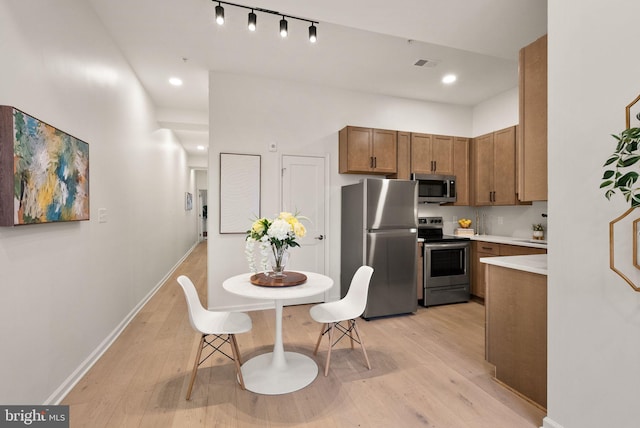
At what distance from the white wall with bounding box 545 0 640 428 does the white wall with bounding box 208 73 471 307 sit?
2726 mm

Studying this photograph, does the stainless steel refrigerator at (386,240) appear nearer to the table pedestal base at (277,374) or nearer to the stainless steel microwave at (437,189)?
the stainless steel microwave at (437,189)

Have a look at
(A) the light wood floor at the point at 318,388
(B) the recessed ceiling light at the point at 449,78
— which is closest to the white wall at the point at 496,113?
(B) the recessed ceiling light at the point at 449,78

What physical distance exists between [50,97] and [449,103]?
4966mm

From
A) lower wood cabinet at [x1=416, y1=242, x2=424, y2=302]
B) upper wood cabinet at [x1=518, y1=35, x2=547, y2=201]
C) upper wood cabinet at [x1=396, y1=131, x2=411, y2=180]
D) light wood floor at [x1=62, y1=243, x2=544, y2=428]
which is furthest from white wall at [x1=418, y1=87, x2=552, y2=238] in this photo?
upper wood cabinet at [x1=518, y1=35, x2=547, y2=201]

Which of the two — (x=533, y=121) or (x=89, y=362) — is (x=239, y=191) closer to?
(x=89, y=362)

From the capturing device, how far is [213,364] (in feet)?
8.21

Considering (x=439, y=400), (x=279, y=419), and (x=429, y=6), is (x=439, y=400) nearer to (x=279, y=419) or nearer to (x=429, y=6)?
(x=279, y=419)

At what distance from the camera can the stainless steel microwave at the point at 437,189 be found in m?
4.31

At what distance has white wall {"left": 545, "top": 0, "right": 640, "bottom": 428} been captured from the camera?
1415mm

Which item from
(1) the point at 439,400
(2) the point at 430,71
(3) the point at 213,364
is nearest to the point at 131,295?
(3) the point at 213,364

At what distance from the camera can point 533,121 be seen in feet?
7.11

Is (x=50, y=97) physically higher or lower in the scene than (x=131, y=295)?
higher

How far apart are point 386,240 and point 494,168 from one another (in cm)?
201

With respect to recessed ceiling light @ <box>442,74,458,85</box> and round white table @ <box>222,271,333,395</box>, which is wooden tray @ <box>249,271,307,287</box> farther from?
recessed ceiling light @ <box>442,74,458,85</box>
